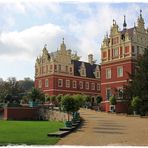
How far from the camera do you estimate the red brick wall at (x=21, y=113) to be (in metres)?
41.9

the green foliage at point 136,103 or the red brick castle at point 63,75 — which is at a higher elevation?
the red brick castle at point 63,75

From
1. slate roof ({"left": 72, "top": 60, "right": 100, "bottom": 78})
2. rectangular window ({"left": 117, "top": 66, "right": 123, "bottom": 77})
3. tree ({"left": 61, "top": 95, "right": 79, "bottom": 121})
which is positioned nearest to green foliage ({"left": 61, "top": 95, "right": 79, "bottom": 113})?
tree ({"left": 61, "top": 95, "right": 79, "bottom": 121})

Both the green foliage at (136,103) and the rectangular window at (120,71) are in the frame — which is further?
the rectangular window at (120,71)

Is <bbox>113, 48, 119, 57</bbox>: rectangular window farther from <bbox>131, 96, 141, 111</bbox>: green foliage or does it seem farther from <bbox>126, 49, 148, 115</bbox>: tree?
<bbox>131, 96, 141, 111</bbox>: green foliage

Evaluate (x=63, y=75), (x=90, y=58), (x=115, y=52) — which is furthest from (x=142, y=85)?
(x=90, y=58)

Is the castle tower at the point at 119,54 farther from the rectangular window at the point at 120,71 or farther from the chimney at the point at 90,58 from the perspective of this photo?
the chimney at the point at 90,58

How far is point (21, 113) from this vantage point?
42344 mm

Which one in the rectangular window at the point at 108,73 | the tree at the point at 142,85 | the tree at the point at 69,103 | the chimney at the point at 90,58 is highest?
the chimney at the point at 90,58

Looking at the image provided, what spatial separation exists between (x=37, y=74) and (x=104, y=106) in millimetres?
18704

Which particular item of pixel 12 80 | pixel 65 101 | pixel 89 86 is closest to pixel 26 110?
pixel 65 101

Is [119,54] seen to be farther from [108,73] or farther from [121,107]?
[121,107]

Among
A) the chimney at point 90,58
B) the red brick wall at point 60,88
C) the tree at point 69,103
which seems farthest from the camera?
the chimney at point 90,58

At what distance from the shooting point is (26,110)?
4238 centimetres

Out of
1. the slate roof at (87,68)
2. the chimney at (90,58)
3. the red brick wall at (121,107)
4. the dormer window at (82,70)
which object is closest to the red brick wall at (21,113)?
the red brick wall at (121,107)
